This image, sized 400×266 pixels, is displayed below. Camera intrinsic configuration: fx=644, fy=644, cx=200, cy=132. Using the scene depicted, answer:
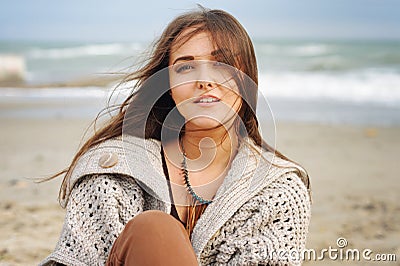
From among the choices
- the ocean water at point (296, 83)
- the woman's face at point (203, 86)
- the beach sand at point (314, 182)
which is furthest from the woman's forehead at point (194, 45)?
the beach sand at point (314, 182)

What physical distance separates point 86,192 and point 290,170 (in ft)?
2.37

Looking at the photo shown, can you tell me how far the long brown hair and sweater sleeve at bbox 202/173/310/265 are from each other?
0.64 ft

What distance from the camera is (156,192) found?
7.54ft

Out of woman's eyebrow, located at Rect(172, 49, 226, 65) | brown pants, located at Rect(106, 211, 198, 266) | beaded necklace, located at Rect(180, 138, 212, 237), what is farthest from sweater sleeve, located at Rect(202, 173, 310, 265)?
woman's eyebrow, located at Rect(172, 49, 226, 65)

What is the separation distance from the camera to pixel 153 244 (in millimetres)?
1833

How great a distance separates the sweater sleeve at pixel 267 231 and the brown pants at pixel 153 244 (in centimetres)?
28

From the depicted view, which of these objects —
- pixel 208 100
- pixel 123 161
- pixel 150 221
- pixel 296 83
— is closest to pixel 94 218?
pixel 123 161

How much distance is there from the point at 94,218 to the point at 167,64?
0.65 metres

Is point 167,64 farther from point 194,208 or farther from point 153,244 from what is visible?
point 153,244

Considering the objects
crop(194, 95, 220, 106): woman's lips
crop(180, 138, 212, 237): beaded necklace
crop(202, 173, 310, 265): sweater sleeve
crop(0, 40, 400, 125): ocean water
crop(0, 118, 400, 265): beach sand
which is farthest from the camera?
crop(0, 40, 400, 125): ocean water

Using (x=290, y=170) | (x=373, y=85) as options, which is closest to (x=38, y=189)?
(x=290, y=170)

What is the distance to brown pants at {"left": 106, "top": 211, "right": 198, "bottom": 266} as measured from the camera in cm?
181

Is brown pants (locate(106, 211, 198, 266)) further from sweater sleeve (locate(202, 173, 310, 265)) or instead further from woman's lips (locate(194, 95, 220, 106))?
woman's lips (locate(194, 95, 220, 106))

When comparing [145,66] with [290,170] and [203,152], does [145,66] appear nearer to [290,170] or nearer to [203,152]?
[203,152]
